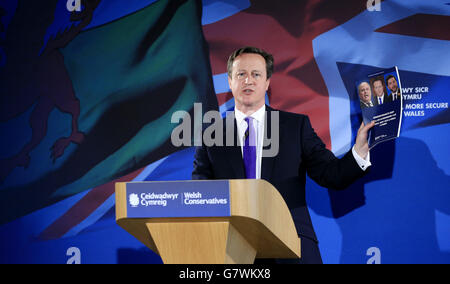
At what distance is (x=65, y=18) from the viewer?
3.88 metres

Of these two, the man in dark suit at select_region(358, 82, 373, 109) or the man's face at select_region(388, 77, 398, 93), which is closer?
the man's face at select_region(388, 77, 398, 93)

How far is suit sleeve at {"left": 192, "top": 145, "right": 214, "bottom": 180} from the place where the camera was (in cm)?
281

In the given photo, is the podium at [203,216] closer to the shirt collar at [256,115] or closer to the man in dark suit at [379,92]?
the shirt collar at [256,115]

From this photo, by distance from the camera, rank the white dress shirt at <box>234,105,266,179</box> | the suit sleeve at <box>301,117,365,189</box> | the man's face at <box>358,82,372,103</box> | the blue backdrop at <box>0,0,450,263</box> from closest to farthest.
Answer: the suit sleeve at <box>301,117,365,189</box> → the white dress shirt at <box>234,105,266,179</box> → the man's face at <box>358,82,372,103</box> → the blue backdrop at <box>0,0,450,263</box>

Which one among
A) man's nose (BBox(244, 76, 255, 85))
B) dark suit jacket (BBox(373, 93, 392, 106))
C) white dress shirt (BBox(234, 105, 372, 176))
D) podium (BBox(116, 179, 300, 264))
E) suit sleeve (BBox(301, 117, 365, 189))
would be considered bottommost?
podium (BBox(116, 179, 300, 264))

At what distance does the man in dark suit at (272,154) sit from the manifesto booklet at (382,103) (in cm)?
8

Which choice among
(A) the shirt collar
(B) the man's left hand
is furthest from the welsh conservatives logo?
(B) the man's left hand

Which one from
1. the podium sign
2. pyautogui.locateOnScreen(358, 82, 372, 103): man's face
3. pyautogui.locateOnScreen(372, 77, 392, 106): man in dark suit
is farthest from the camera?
pyautogui.locateOnScreen(358, 82, 372, 103): man's face

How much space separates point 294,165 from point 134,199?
46.2 inches

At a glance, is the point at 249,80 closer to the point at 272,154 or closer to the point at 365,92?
the point at 272,154

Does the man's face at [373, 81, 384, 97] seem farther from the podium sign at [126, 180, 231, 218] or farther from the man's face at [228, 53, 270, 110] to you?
the podium sign at [126, 180, 231, 218]

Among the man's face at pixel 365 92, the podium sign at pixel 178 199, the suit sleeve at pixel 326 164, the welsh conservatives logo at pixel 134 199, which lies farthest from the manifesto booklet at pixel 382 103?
the welsh conservatives logo at pixel 134 199

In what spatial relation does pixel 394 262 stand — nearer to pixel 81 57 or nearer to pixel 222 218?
pixel 222 218

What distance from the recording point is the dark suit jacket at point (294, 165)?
8.74 feet
